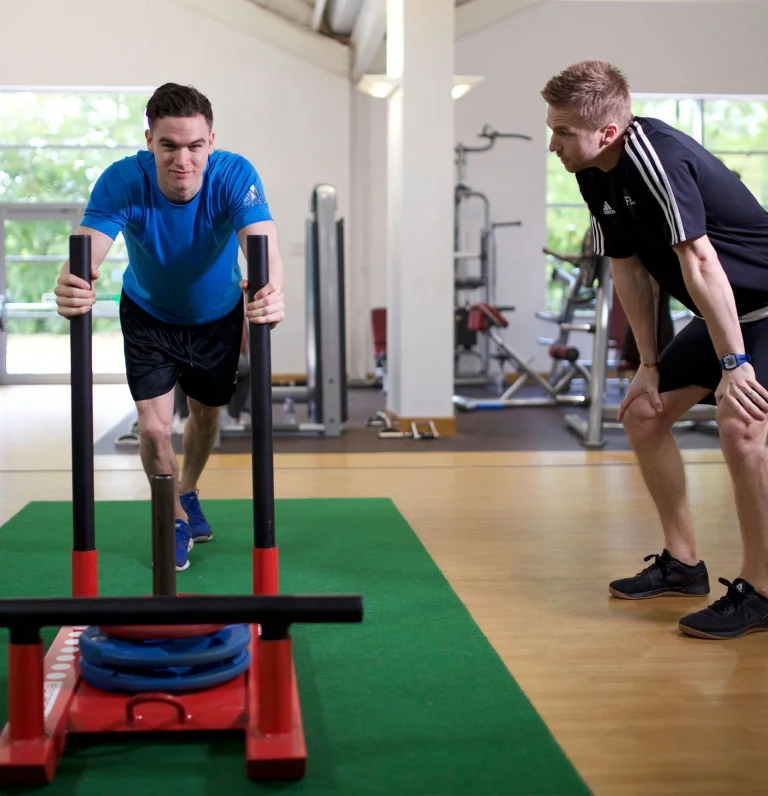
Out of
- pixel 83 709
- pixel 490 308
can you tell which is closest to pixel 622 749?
pixel 83 709

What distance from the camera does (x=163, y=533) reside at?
1822 mm

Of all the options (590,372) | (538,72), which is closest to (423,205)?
(590,372)

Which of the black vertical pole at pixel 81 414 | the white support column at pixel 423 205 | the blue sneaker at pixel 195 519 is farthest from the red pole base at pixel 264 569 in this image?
the white support column at pixel 423 205

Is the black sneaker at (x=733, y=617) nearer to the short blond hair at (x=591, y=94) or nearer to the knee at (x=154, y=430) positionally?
the short blond hair at (x=591, y=94)

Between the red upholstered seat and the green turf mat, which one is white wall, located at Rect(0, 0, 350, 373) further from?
Answer: the green turf mat

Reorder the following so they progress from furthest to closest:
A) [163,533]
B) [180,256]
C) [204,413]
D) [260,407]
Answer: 1. [204,413]
2. [180,256]
3. [260,407]
4. [163,533]

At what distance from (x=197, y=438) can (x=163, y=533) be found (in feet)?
5.17

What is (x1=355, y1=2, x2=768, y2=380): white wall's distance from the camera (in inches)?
403

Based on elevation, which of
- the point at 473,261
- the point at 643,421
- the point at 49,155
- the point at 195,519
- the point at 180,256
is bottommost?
the point at 195,519

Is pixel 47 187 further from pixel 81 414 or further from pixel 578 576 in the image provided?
pixel 81 414

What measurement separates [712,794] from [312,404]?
17.8 ft

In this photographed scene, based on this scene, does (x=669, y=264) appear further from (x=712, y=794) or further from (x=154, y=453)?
(x=154, y=453)

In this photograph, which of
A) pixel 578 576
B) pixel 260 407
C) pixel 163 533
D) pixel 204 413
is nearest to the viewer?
pixel 163 533

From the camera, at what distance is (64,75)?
9828 mm
